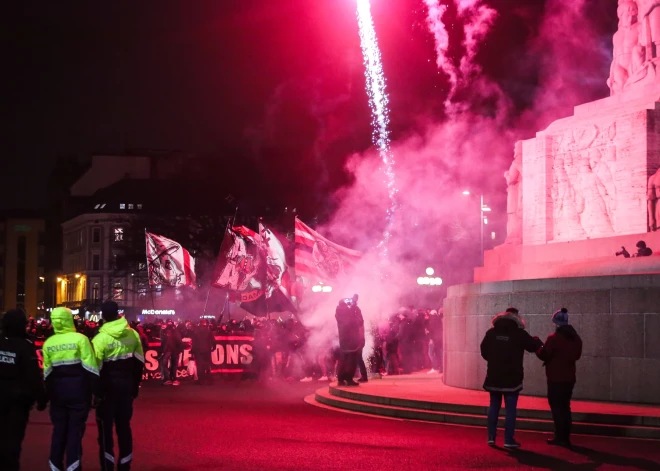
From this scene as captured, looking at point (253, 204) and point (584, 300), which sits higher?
point (253, 204)

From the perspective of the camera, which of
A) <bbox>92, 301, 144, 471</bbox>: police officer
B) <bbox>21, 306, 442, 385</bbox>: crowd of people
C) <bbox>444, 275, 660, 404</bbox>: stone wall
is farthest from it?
<bbox>21, 306, 442, 385</bbox>: crowd of people

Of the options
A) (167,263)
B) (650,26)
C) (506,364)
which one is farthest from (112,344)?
(167,263)

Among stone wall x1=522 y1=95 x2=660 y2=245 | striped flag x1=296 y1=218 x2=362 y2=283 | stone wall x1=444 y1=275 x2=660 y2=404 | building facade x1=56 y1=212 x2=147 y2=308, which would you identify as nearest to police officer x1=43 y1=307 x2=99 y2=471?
stone wall x1=444 y1=275 x2=660 y2=404

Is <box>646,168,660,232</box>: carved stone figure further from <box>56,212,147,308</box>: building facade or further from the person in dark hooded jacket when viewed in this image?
<box>56,212,147,308</box>: building facade

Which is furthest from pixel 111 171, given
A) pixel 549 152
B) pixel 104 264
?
pixel 549 152

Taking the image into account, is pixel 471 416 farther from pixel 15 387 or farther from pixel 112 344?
pixel 15 387

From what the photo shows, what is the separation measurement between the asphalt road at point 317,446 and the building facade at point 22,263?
390 ft

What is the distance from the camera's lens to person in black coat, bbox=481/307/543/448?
12633 mm

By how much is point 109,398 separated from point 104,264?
337 ft

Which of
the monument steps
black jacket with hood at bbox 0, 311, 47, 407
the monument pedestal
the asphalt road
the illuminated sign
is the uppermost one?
the monument pedestal

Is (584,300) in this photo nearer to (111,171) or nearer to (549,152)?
(549,152)

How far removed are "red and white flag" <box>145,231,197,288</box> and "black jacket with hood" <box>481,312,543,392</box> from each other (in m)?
22.1

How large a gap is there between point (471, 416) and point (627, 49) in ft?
29.5

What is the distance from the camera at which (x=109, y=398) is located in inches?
399
